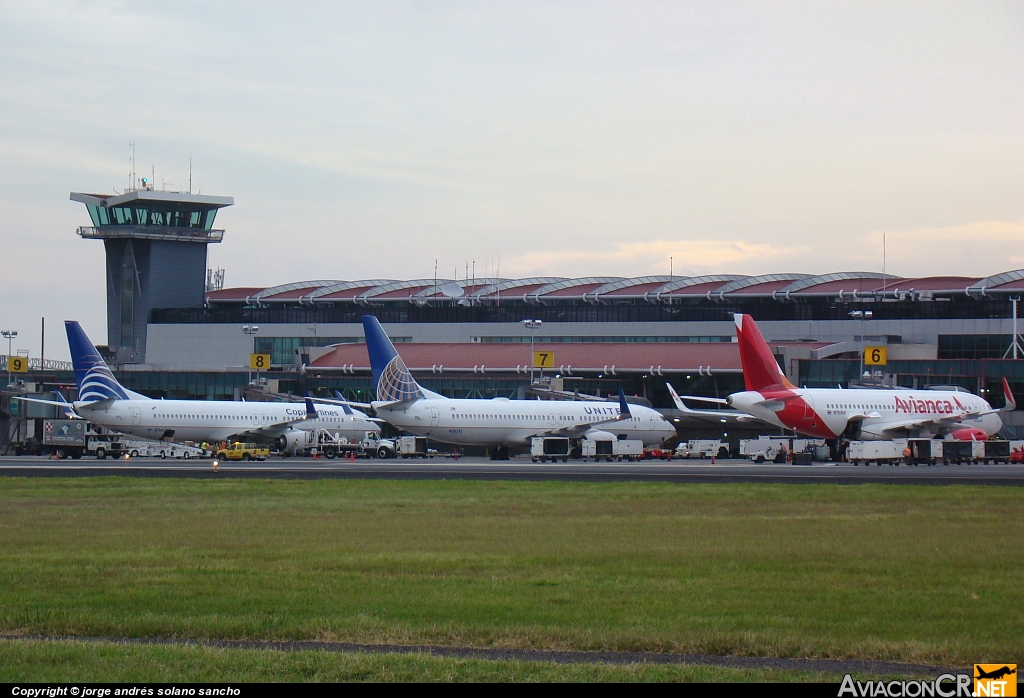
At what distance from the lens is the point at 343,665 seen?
1065 centimetres

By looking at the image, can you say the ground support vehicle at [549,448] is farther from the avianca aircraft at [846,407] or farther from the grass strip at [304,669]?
the grass strip at [304,669]

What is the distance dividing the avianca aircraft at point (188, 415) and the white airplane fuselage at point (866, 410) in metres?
27.7

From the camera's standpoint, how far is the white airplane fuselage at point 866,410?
60.5 metres

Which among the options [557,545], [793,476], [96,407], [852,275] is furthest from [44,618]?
[852,275]

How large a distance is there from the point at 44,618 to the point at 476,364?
276ft

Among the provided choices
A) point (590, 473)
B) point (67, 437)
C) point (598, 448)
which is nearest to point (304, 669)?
point (590, 473)

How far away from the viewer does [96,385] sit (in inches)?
2611

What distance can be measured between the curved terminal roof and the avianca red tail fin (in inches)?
1709

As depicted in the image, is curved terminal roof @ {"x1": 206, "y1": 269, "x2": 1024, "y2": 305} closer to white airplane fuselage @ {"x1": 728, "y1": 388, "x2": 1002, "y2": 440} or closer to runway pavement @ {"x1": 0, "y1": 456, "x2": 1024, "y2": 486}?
white airplane fuselage @ {"x1": 728, "y1": 388, "x2": 1002, "y2": 440}

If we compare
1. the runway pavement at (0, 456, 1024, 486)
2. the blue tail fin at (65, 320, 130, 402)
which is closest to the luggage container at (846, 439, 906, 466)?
the runway pavement at (0, 456, 1024, 486)

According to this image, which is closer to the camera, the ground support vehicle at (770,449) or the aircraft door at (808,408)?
the aircraft door at (808,408)

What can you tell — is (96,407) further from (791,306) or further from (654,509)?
(791,306)

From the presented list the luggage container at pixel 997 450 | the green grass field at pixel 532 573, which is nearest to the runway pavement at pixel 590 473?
the luggage container at pixel 997 450

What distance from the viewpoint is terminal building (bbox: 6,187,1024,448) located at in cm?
9219
